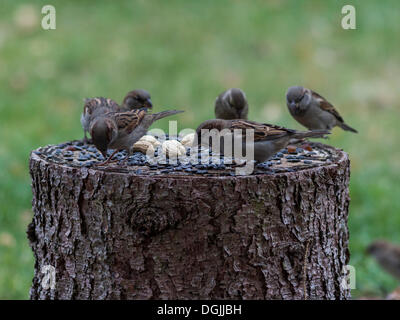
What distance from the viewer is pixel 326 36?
11125 millimetres

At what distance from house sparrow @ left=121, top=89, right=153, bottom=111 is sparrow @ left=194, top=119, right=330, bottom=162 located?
4.96 feet

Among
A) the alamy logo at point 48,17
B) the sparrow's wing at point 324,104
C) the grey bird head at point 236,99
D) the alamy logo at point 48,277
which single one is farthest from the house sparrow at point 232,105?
the alamy logo at point 48,17

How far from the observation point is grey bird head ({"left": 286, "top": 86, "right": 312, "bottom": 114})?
5.22 metres

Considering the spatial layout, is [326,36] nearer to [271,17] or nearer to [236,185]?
[271,17]

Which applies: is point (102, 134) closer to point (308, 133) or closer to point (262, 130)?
point (262, 130)

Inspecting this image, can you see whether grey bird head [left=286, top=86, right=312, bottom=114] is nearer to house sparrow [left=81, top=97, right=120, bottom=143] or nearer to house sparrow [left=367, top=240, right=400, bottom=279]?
house sparrow [left=81, top=97, right=120, bottom=143]

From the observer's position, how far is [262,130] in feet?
12.4

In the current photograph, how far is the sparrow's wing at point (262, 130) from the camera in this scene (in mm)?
3746

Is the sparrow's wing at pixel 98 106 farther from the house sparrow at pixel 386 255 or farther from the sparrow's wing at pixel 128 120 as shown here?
the house sparrow at pixel 386 255

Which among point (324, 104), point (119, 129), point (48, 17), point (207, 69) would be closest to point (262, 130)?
point (119, 129)

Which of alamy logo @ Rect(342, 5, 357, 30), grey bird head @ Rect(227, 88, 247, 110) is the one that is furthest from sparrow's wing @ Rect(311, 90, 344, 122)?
alamy logo @ Rect(342, 5, 357, 30)

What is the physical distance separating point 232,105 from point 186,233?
2.41 m
